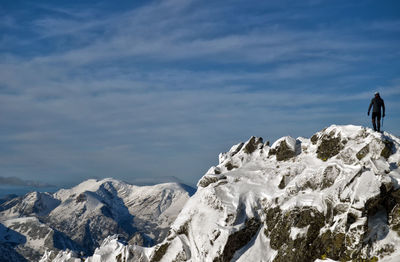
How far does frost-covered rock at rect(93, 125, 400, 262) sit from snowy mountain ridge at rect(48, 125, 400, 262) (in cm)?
9

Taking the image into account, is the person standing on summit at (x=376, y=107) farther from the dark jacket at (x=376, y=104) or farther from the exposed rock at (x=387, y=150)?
the exposed rock at (x=387, y=150)

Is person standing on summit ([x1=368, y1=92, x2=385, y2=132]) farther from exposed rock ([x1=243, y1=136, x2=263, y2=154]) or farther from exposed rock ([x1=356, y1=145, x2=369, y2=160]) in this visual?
exposed rock ([x1=243, y1=136, x2=263, y2=154])

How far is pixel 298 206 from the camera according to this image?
42.5 metres

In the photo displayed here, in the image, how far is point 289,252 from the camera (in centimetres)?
4050

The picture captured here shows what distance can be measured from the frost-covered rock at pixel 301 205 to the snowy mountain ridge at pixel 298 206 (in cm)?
9

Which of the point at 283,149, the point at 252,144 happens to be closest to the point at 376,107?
the point at 283,149

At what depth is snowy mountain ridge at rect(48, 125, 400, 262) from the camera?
37.4m

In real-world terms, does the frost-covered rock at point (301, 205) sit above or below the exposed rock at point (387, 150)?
below

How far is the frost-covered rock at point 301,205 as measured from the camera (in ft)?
123

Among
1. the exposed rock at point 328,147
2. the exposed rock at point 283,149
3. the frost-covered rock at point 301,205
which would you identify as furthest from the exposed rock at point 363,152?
the exposed rock at point 283,149

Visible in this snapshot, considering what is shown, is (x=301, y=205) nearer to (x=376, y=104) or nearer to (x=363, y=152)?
(x=363, y=152)

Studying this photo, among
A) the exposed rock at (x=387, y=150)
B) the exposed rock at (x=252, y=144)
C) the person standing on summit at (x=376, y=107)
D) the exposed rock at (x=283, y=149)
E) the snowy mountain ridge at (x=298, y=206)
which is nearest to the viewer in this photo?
the snowy mountain ridge at (x=298, y=206)

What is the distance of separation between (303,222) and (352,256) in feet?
19.2

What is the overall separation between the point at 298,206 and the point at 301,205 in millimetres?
311
